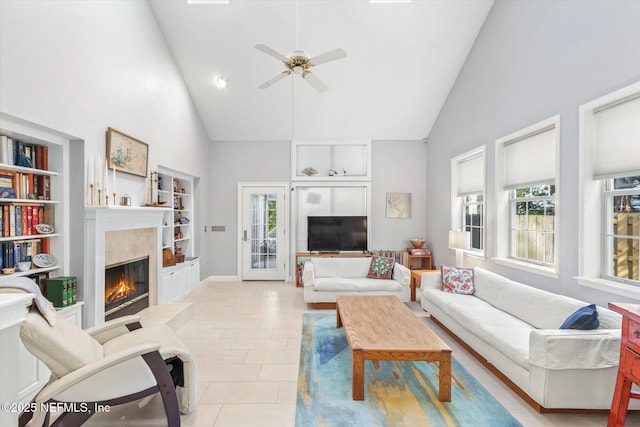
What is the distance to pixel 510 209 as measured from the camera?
13.9 feet

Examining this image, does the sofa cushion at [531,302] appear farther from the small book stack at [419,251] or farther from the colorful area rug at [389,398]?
the small book stack at [419,251]

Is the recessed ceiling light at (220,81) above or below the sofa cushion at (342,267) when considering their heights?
above

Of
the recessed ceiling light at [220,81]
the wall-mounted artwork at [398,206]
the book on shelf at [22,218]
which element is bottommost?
the book on shelf at [22,218]

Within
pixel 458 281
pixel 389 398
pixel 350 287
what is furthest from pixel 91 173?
pixel 458 281

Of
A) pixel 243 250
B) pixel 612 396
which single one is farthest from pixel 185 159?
pixel 612 396

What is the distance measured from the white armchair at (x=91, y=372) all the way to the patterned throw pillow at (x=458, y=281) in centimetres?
319

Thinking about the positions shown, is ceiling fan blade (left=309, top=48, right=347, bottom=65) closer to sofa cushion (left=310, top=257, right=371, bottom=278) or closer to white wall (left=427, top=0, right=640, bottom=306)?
white wall (left=427, top=0, right=640, bottom=306)

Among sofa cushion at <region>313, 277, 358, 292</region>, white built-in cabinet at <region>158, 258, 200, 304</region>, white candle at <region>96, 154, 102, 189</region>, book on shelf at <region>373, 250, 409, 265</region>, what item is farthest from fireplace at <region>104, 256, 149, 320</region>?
book on shelf at <region>373, 250, 409, 265</region>

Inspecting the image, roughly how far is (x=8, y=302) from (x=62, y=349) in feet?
3.74

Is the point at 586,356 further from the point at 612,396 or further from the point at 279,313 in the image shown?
the point at 279,313

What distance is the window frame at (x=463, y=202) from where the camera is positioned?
4566 millimetres

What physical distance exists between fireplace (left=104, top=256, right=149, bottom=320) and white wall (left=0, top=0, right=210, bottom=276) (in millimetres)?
810

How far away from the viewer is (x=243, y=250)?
690 cm

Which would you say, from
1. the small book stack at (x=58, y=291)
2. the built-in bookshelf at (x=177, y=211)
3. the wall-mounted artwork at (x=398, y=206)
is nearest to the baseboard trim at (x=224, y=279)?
the built-in bookshelf at (x=177, y=211)
